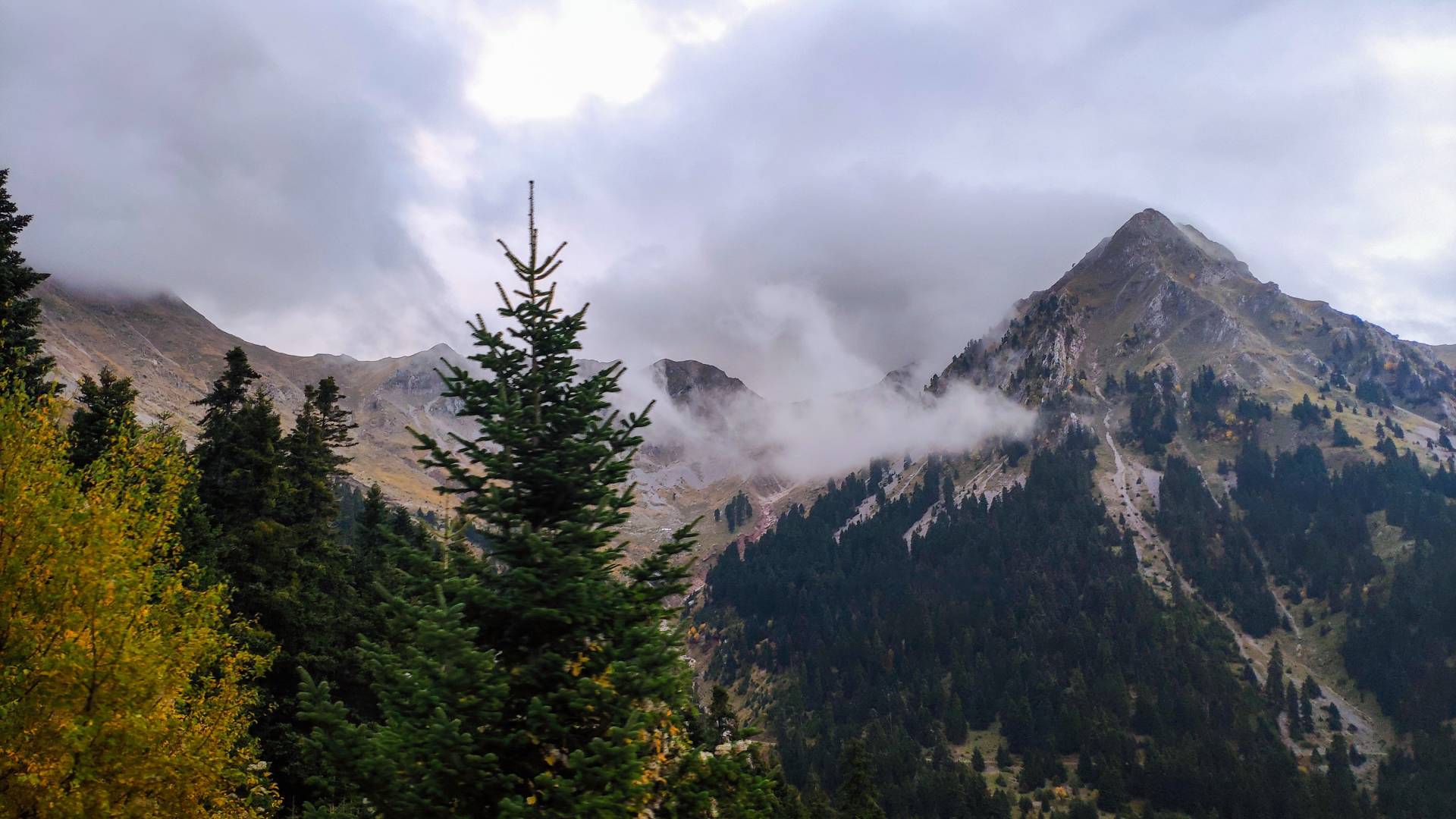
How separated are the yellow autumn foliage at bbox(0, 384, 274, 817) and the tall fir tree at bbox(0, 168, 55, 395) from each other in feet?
45.3

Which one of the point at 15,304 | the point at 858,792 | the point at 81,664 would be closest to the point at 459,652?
the point at 81,664

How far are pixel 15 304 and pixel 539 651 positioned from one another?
33.8m

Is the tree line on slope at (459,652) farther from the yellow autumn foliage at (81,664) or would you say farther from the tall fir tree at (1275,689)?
the tall fir tree at (1275,689)

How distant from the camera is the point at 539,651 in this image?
1249 centimetres

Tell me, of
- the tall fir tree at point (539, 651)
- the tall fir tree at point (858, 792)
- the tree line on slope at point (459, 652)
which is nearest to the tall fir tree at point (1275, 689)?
the tall fir tree at point (858, 792)

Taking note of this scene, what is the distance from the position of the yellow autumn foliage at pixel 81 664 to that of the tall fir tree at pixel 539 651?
407cm

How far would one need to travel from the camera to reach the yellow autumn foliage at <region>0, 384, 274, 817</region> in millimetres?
14930

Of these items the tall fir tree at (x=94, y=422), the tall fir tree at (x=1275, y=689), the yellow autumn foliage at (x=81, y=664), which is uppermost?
the tall fir tree at (x=94, y=422)

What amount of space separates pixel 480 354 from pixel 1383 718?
25820 centimetres

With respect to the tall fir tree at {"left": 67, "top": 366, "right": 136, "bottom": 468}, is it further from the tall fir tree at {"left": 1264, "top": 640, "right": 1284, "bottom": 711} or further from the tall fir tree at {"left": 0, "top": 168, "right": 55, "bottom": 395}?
the tall fir tree at {"left": 1264, "top": 640, "right": 1284, "bottom": 711}

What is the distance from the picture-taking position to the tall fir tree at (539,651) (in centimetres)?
1062

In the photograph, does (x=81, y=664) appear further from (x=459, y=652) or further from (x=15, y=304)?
(x=15, y=304)

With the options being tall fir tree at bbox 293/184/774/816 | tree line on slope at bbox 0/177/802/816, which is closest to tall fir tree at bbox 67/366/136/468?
tree line on slope at bbox 0/177/802/816

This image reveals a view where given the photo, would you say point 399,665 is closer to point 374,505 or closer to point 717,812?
point 717,812
